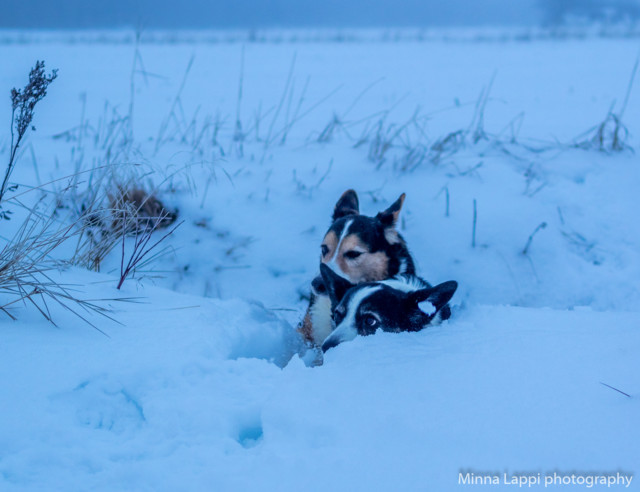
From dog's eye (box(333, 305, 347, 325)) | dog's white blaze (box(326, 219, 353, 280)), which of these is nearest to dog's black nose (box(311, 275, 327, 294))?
dog's white blaze (box(326, 219, 353, 280))

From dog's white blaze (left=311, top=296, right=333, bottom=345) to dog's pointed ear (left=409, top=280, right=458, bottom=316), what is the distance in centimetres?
83

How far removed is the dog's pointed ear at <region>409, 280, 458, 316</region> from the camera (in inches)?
117

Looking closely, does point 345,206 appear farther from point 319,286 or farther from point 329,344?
point 329,344

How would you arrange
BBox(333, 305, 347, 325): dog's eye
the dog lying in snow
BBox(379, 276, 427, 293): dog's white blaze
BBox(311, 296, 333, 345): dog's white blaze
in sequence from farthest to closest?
the dog lying in snow → BBox(311, 296, 333, 345): dog's white blaze → BBox(379, 276, 427, 293): dog's white blaze → BBox(333, 305, 347, 325): dog's eye

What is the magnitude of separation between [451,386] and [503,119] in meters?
6.58

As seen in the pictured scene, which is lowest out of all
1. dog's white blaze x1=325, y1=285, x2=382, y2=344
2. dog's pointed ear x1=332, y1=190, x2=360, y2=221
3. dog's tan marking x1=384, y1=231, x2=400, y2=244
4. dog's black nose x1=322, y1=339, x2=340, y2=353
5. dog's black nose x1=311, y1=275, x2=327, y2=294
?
dog's black nose x1=311, y1=275, x2=327, y2=294

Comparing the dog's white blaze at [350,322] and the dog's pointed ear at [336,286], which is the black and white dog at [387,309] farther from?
the dog's pointed ear at [336,286]

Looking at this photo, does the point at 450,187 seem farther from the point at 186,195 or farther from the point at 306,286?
the point at 186,195

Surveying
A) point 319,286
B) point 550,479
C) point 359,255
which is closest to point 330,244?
point 359,255

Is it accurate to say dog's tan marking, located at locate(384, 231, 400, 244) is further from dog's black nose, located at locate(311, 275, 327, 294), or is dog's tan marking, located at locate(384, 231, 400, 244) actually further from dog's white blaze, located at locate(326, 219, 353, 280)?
dog's black nose, located at locate(311, 275, 327, 294)

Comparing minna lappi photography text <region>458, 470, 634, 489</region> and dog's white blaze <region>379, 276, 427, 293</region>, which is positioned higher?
minna lappi photography text <region>458, 470, 634, 489</region>

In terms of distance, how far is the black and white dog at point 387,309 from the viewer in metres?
3.01

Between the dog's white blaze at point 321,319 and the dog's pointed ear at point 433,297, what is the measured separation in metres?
0.83

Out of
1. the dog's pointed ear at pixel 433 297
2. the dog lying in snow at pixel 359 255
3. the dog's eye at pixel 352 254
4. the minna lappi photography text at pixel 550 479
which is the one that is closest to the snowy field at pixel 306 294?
the minna lappi photography text at pixel 550 479
